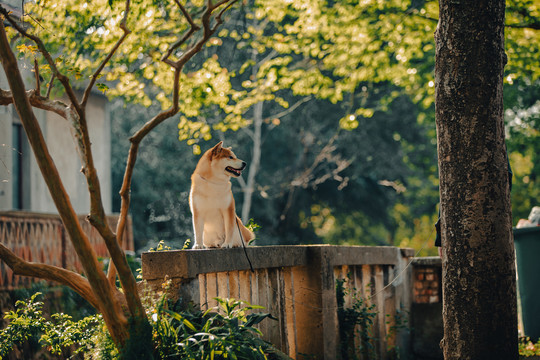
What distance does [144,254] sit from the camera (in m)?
4.61

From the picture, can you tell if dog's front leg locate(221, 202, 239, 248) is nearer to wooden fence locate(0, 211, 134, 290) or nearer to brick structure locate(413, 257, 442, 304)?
brick structure locate(413, 257, 442, 304)

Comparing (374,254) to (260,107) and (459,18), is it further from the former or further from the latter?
(260,107)

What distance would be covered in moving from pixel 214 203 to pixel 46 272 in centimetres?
139

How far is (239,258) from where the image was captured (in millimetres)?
5141

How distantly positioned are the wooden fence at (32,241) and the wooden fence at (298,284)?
487 cm

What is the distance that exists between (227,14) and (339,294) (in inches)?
250

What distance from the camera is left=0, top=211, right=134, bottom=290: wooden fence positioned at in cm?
977

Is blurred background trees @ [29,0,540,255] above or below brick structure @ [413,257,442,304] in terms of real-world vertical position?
above

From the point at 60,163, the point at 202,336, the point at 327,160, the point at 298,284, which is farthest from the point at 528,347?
the point at 327,160

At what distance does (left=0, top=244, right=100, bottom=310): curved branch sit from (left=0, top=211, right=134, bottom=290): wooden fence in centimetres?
522

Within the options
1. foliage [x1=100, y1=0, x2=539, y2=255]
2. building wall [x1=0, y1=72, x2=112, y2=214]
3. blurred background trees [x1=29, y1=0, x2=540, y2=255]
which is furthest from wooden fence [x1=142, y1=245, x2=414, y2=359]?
foliage [x1=100, y1=0, x2=539, y2=255]

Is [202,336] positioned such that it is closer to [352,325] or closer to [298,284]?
[298,284]

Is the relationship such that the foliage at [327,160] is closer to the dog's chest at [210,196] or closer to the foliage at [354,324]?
the foliage at [354,324]

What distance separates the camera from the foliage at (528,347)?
7430 mm
